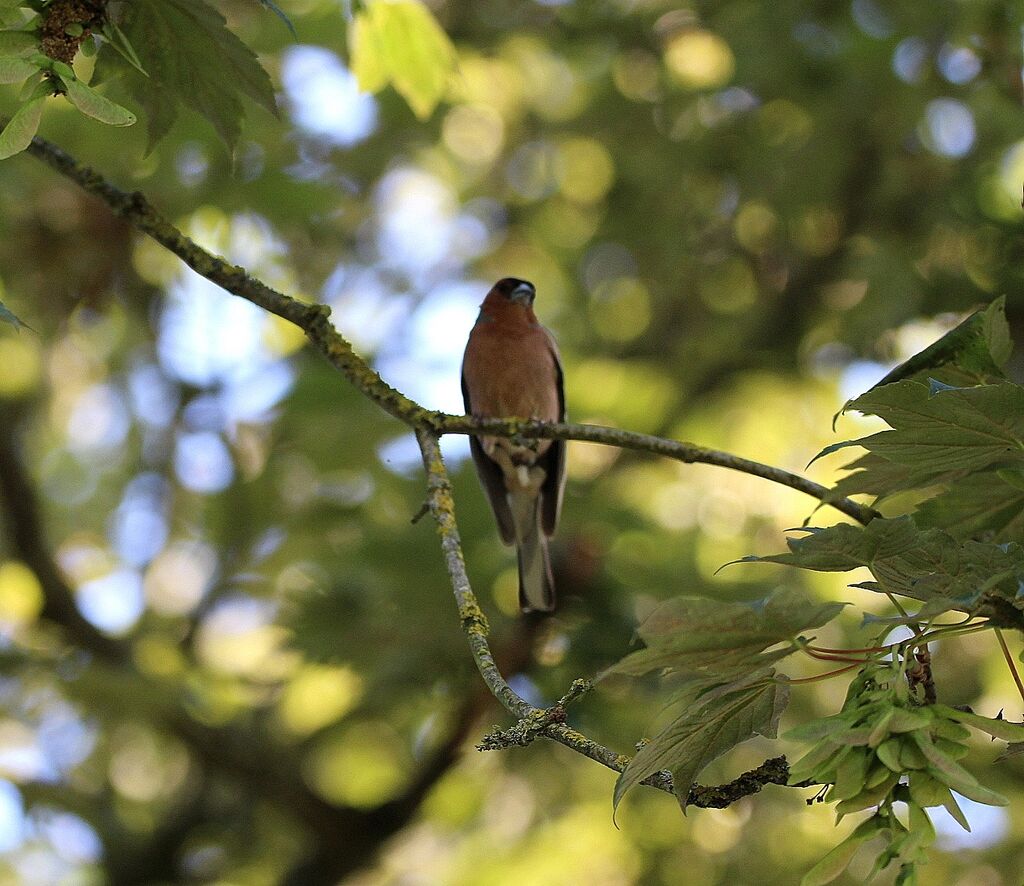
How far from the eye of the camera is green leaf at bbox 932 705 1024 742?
2049 millimetres

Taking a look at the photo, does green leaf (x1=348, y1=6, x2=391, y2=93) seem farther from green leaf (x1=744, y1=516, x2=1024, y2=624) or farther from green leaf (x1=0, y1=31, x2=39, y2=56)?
green leaf (x1=744, y1=516, x2=1024, y2=624)

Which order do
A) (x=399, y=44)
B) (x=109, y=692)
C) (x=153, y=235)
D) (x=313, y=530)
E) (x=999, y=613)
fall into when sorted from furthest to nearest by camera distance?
(x=313, y=530), (x=109, y=692), (x=399, y=44), (x=153, y=235), (x=999, y=613)

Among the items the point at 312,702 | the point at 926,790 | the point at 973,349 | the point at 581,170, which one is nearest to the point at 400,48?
the point at 973,349

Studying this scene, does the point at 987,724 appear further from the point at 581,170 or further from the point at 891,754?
the point at 581,170

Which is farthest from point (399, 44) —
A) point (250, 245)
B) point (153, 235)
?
point (250, 245)

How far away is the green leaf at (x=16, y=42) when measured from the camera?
2525mm

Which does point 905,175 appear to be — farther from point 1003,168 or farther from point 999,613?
point 999,613

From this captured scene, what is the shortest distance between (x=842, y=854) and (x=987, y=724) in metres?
0.36

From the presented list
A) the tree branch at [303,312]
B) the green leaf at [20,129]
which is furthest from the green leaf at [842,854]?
the green leaf at [20,129]

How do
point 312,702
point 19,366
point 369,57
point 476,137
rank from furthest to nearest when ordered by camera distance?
point 476,137 < point 19,366 < point 312,702 < point 369,57

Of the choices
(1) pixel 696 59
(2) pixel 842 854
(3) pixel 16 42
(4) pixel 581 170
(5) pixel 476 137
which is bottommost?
(2) pixel 842 854

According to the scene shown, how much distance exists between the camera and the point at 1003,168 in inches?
336

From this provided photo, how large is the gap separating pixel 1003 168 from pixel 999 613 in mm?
7252

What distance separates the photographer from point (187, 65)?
3.07m
